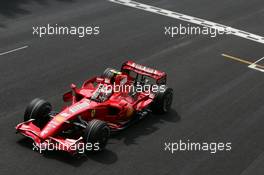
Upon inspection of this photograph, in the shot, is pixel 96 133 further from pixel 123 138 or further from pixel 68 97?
pixel 68 97

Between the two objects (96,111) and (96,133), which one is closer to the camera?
(96,133)

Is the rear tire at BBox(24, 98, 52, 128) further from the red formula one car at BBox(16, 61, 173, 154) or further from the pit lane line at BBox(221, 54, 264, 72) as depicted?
the pit lane line at BBox(221, 54, 264, 72)

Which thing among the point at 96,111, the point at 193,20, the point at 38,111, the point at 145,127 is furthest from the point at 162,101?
the point at 193,20

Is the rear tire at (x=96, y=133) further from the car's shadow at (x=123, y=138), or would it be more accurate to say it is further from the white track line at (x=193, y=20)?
the white track line at (x=193, y=20)

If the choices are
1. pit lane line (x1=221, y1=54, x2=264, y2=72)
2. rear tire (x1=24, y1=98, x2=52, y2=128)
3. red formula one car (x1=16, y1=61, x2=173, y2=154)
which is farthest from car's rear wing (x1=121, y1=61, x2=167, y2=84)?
pit lane line (x1=221, y1=54, x2=264, y2=72)

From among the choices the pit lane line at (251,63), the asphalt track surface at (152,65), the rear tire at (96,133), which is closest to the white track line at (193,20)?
the asphalt track surface at (152,65)

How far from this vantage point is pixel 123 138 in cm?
1605

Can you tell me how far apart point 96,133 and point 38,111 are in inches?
75.8

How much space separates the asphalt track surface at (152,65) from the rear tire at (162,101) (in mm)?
332

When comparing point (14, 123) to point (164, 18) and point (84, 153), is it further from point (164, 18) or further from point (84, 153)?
point (164, 18)

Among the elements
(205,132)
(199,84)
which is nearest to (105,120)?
(205,132)

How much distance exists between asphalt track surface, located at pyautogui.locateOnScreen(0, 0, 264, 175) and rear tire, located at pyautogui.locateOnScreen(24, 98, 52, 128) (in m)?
0.71

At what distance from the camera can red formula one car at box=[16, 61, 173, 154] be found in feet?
48.3

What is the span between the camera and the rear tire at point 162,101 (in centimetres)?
1730
